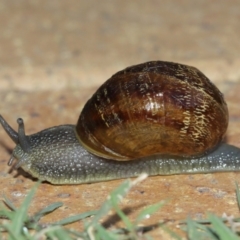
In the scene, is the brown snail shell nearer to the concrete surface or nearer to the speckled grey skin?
the speckled grey skin

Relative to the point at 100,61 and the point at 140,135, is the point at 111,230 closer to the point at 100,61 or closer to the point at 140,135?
the point at 140,135

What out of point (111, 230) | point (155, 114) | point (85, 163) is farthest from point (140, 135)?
point (111, 230)

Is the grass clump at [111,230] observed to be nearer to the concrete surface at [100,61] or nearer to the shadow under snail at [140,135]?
the concrete surface at [100,61]

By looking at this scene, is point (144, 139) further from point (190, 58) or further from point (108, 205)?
point (190, 58)

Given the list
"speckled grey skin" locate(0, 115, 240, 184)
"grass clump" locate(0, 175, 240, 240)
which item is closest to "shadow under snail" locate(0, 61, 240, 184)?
"speckled grey skin" locate(0, 115, 240, 184)

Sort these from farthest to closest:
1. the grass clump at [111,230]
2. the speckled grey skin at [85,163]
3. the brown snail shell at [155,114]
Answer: the speckled grey skin at [85,163] → the brown snail shell at [155,114] → the grass clump at [111,230]

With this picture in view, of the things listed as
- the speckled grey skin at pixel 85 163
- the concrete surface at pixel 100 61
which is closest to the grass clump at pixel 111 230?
the concrete surface at pixel 100 61

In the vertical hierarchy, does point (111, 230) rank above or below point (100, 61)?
below
